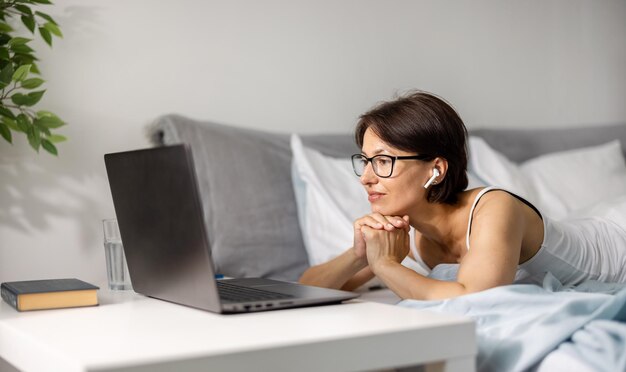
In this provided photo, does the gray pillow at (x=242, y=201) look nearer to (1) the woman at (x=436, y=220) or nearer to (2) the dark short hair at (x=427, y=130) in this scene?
(1) the woman at (x=436, y=220)

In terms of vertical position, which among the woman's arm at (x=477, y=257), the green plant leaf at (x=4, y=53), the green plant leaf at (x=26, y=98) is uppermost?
the green plant leaf at (x=4, y=53)

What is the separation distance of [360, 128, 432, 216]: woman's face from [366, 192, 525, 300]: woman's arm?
0.10 metres

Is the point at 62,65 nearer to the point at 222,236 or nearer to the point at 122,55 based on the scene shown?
the point at 122,55

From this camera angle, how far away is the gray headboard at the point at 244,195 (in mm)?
2215

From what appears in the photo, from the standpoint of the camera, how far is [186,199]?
124cm

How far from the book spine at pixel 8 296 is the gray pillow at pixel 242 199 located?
2.15ft

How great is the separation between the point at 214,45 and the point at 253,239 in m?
0.64

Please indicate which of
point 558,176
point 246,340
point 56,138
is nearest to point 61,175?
point 56,138

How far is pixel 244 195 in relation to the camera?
7.45 feet

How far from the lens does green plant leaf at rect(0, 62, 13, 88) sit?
76.9 inches

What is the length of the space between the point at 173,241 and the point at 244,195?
0.94 m

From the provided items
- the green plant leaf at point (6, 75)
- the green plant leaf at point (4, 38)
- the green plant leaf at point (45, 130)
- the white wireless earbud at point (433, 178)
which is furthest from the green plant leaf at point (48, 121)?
the white wireless earbud at point (433, 178)

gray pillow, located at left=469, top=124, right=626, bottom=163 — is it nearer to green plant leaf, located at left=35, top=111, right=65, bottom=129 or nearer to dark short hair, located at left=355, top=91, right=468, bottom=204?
dark short hair, located at left=355, top=91, right=468, bottom=204

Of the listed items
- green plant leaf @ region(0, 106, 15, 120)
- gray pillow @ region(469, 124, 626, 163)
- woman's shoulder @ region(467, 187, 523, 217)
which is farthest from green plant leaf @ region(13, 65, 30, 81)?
gray pillow @ region(469, 124, 626, 163)
